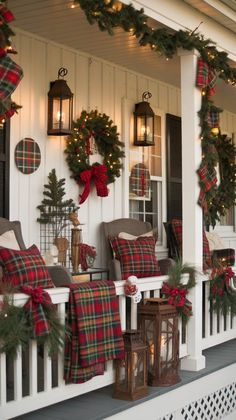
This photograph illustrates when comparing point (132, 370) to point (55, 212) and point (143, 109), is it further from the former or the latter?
point (143, 109)

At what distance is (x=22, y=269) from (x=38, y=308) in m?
0.53

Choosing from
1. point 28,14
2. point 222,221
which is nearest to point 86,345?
point 28,14

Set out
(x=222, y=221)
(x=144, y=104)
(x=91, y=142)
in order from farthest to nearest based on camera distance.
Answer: (x=222, y=221) → (x=144, y=104) → (x=91, y=142)

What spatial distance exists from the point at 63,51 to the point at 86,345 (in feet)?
10.6

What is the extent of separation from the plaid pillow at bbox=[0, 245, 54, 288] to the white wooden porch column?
1.48 m

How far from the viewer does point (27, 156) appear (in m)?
5.73

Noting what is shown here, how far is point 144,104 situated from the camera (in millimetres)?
7062

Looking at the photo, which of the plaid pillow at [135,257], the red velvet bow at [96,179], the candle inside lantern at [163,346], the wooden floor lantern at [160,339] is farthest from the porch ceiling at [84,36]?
the candle inside lantern at [163,346]

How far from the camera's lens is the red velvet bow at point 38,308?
359 cm

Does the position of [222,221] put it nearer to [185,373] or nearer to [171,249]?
[171,249]

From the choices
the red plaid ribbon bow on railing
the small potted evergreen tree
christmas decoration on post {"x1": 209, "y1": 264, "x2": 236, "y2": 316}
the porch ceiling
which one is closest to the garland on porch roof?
the red plaid ribbon bow on railing

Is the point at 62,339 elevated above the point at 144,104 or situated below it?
below

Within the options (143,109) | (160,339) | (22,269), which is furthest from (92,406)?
(143,109)

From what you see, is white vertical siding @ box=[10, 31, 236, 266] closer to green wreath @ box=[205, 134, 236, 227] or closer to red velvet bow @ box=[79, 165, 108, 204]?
red velvet bow @ box=[79, 165, 108, 204]
